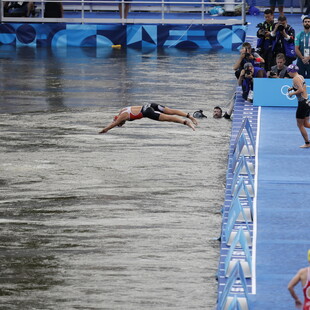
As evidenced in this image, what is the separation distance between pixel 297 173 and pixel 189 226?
340cm

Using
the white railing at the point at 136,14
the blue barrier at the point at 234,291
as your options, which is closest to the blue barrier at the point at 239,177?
the blue barrier at the point at 234,291

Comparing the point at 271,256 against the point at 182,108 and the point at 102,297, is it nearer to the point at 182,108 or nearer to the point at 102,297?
the point at 102,297

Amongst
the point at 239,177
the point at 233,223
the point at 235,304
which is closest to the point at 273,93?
the point at 239,177

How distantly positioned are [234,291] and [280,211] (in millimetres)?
4140

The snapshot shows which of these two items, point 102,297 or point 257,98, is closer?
point 102,297

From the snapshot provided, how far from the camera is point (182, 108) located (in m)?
26.9

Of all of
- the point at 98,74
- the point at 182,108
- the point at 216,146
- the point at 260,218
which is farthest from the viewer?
the point at 98,74

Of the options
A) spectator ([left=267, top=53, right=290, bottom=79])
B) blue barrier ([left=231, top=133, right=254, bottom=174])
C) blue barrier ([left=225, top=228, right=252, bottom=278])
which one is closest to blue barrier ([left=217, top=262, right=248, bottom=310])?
blue barrier ([left=225, top=228, right=252, bottom=278])

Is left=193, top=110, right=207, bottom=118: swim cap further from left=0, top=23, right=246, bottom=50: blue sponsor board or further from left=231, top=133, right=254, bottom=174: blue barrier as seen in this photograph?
left=0, top=23, right=246, bottom=50: blue sponsor board

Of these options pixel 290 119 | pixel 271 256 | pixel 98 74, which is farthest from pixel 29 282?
pixel 98 74

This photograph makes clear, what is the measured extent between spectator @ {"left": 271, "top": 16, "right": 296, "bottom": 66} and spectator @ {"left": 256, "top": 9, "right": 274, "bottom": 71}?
146 mm

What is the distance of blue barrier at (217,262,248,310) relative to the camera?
38.0ft

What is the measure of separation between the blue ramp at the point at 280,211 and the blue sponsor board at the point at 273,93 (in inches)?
63.0

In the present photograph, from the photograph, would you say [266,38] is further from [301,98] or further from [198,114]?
[301,98]
